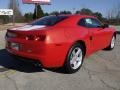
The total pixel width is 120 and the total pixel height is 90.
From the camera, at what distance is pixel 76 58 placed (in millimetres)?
7098

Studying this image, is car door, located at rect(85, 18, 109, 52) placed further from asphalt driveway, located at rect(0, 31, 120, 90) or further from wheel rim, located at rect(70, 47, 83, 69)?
wheel rim, located at rect(70, 47, 83, 69)

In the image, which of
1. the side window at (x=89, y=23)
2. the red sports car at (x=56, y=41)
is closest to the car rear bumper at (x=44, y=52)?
the red sports car at (x=56, y=41)

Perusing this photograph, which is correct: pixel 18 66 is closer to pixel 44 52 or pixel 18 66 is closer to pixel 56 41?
pixel 44 52

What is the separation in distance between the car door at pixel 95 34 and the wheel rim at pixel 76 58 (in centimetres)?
67

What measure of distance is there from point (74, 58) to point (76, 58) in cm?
10

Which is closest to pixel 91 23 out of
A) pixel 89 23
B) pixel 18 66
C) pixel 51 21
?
pixel 89 23

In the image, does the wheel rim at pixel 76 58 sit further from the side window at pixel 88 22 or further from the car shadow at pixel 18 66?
the side window at pixel 88 22

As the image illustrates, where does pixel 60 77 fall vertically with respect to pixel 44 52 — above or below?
below

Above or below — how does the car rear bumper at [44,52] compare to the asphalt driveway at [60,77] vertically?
above

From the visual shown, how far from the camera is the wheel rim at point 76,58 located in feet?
22.7

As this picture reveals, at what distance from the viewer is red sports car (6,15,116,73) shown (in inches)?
246

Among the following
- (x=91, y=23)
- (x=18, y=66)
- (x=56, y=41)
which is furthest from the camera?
(x=91, y=23)

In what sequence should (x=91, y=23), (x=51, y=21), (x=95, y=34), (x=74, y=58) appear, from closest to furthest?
1. (x=74, y=58)
2. (x=51, y=21)
3. (x=95, y=34)
4. (x=91, y=23)

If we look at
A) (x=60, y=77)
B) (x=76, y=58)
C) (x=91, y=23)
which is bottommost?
(x=60, y=77)
